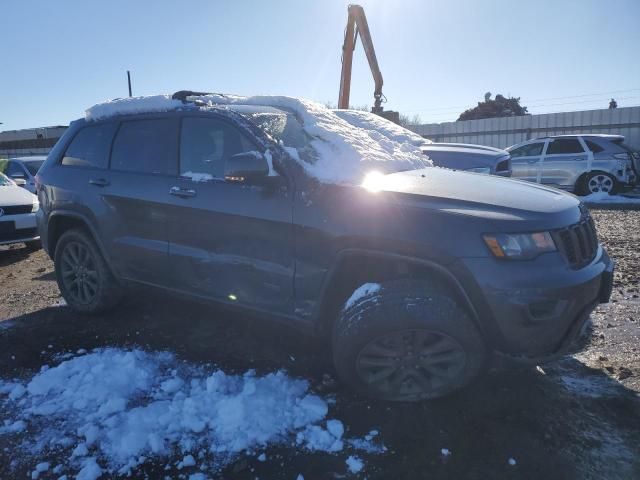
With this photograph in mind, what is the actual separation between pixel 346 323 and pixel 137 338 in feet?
6.54

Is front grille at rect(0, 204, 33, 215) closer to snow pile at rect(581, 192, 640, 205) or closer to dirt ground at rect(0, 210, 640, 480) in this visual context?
dirt ground at rect(0, 210, 640, 480)

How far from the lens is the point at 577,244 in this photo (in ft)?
8.56

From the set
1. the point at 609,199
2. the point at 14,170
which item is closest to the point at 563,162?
the point at 609,199

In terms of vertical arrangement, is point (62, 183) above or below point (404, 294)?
above

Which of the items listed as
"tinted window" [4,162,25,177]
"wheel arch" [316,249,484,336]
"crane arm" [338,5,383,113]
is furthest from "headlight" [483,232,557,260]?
"tinted window" [4,162,25,177]

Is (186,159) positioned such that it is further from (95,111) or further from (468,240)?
(468,240)

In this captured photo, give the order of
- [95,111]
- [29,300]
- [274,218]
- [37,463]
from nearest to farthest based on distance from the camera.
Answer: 1. [37,463]
2. [274,218]
3. [95,111]
4. [29,300]

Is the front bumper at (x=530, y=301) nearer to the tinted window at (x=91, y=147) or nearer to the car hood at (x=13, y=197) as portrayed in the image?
the tinted window at (x=91, y=147)

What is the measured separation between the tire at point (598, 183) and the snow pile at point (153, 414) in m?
10.8

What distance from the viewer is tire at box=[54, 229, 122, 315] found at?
4.10 m

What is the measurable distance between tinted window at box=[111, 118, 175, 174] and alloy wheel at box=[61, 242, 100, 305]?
0.89m

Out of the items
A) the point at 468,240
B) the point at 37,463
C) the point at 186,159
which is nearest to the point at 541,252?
the point at 468,240

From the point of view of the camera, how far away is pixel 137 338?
3799 millimetres

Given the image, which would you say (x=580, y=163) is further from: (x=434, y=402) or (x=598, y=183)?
(x=434, y=402)
